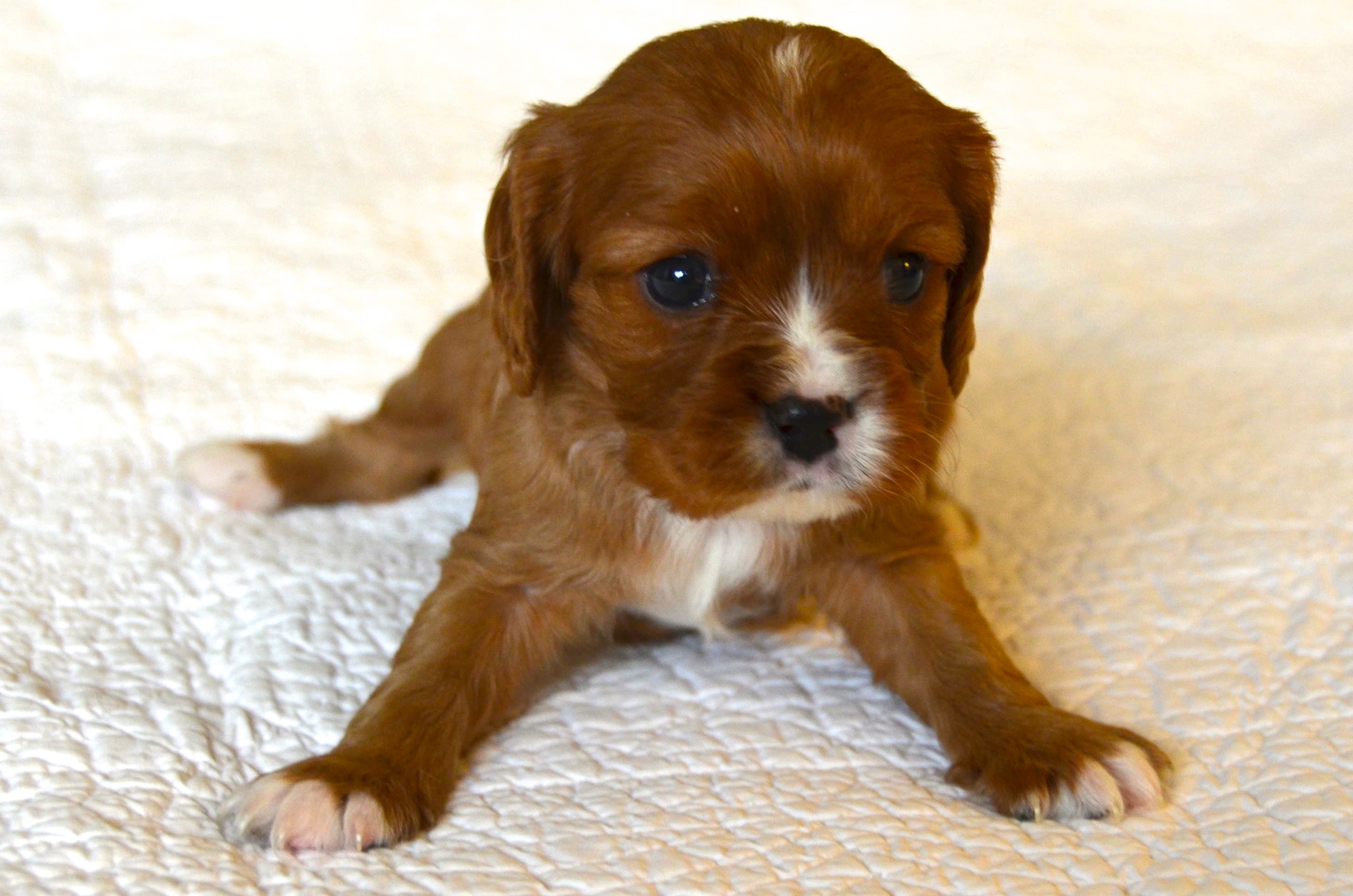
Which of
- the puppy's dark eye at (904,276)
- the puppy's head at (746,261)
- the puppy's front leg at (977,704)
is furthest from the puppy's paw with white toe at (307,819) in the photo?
the puppy's dark eye at (904,276)

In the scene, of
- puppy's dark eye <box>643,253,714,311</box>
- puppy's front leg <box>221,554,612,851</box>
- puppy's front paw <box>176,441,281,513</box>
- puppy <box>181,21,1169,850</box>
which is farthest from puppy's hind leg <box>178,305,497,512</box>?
puppy's dark eye <box>643,253,714,311</box>

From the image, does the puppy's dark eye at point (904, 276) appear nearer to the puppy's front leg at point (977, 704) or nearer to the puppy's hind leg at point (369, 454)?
the puppy's front leg at point (977, 704)

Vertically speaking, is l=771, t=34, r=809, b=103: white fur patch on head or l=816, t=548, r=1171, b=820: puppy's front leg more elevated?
l=771, t=34, r=809, b=103: white fur patch on head

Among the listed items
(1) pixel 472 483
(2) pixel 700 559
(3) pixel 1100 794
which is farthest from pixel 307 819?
(1) pixel 472 483

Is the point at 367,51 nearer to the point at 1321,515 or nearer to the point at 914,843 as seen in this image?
the point at 1321,515

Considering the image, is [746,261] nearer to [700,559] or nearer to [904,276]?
[904,276]

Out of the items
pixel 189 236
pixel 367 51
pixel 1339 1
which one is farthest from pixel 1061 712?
pixel 1339 1

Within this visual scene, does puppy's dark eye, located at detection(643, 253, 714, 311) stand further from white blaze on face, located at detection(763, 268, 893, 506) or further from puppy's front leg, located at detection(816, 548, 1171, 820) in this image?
puppy's front leg, located at detection(816, 548, 1171, 820)
